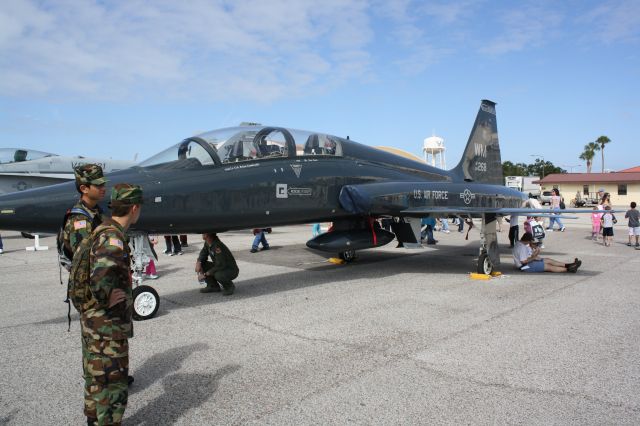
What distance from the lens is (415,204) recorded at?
337 inches

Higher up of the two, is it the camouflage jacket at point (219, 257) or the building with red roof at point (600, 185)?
the building with red roof at point (600, 185)

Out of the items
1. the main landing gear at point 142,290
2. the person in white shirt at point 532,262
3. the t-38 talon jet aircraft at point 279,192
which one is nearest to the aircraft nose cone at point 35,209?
the t-38 talon jet aircraft at point 279,192

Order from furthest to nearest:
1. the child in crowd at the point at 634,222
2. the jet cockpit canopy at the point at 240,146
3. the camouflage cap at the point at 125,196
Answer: the child in crowd at the point at 634,222 < the jet cockpit canopy at the point at 240,146 < the camouflage cap at the point at 125,196

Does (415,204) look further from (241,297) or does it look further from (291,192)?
(241,297)

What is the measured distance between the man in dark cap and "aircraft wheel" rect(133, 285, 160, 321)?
6.18ft

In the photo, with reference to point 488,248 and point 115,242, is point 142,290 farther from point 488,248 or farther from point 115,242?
point 488,248

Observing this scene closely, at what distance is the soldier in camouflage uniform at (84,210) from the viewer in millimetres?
3688

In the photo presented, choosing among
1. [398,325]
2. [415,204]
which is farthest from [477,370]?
[415,204]

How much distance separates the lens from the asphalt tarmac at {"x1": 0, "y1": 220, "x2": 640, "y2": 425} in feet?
10.5

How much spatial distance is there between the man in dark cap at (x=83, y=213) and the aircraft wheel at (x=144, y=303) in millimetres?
1885

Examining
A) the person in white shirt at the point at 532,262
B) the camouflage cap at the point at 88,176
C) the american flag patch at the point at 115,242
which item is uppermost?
the camouflage cap at the point at 88,176

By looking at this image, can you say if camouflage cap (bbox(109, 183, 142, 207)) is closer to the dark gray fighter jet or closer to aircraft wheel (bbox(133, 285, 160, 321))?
the dark gray fighter jet

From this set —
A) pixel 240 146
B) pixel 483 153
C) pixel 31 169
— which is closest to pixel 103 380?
pixel 240 146

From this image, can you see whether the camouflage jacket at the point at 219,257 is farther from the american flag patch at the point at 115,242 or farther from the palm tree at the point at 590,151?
the palm tree at the point at 590,151
